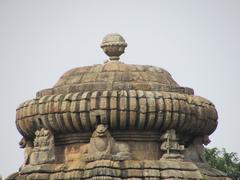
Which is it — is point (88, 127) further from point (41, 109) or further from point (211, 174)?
point (211, 174)

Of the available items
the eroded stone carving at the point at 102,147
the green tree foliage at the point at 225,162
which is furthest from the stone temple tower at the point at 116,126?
the green tree foliage at the point at 225,162

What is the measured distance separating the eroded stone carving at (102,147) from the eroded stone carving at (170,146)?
1.24 meters

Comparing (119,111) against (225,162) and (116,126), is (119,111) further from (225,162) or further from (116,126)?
(225,162)

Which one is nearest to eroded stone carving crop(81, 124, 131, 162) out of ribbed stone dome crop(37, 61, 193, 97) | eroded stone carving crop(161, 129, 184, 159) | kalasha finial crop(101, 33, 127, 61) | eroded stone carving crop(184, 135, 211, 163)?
eroded stone carving crop(161, 129, 184, 159)

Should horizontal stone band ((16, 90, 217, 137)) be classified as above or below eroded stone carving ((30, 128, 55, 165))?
above

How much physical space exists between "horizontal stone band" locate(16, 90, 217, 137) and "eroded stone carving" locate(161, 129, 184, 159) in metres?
0.25

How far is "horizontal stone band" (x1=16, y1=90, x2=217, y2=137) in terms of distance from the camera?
38.1 m

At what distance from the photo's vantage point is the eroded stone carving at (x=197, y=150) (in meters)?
40.4

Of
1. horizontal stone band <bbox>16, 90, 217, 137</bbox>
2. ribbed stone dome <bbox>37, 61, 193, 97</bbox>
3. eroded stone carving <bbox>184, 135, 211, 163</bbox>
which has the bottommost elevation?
eroded stone carving <bbox>184, 135, 211, 163</bbox>

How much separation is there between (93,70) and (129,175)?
420 cm

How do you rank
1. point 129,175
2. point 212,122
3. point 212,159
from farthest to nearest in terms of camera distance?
point 212,159 → point 212,122 → point 129,175

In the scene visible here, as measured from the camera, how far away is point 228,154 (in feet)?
205

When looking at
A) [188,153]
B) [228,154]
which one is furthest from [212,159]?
[188,153]

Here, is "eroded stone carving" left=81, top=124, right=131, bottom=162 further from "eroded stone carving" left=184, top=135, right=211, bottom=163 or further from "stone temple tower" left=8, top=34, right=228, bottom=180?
"eroded stone carving" left=184, top=135, right=211, bottom=163
